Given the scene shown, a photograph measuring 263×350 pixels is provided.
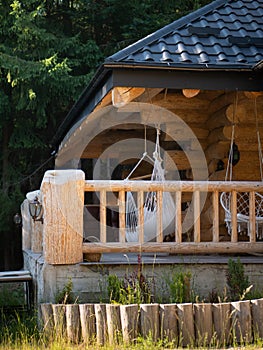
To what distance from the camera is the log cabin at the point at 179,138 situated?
6266mm

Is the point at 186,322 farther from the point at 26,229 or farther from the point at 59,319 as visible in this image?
the point at 26,229

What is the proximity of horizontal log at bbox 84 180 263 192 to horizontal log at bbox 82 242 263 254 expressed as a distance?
55 cm

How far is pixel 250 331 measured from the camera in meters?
5.04

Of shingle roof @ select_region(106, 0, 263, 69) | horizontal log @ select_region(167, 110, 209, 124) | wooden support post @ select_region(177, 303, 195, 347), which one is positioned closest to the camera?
wooden support post @ select_region(177, 303, 195, 347)

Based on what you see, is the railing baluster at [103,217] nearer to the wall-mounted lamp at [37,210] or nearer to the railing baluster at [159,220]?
the railing baluster at [159,220]

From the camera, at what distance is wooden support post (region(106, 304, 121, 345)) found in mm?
5109

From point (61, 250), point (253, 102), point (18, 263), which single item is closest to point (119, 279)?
point (61, 250)

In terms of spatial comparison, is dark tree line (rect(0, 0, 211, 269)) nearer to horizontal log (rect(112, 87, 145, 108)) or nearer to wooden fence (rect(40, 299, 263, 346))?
horizontal log (rect(112, 87, 145, 108))

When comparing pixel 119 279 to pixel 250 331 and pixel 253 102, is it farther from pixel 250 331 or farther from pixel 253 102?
pixel 253 102

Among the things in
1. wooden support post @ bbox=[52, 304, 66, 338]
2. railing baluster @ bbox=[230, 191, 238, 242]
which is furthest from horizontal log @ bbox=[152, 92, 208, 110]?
wooden support post @ bbox=[52, 304, 66, 338]

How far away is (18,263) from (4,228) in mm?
1827

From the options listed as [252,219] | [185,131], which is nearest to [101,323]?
[252,219]

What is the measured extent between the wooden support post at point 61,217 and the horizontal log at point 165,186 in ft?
0.69

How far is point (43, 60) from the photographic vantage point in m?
13.0
